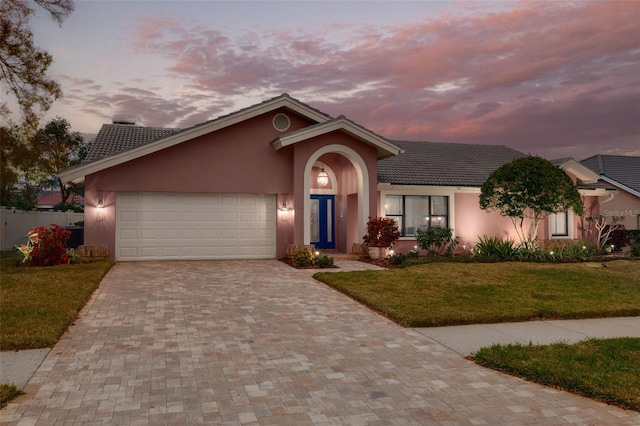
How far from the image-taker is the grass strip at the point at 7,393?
13.2 feet

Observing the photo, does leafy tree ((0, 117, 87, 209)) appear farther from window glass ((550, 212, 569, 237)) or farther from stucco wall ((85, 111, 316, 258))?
window glass ((550, 212, 569, 237))

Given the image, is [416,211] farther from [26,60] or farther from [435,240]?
[26,60]

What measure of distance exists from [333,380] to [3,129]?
1803 cm

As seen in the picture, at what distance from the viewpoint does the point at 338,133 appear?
16.1 m

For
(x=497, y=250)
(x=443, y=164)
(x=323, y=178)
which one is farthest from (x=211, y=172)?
(x=443, y=164)

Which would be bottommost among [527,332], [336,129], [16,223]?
[527,332]

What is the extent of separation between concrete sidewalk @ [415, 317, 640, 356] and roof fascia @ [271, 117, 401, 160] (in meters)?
9.41

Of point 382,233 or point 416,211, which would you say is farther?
point 416,211

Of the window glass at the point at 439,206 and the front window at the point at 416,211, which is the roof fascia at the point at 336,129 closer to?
the front window at the point at 416,211

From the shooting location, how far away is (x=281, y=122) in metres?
16.4

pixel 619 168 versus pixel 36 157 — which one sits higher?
pixel 36 157

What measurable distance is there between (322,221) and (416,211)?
371 centimetres

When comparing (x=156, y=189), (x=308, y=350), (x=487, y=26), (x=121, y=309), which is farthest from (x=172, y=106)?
(x=308, y=350)

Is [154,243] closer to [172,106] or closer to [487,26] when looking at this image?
[172,106]
